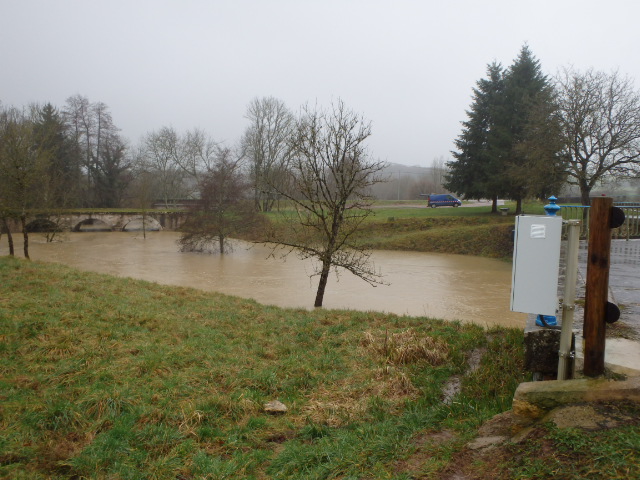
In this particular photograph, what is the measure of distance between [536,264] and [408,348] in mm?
2473

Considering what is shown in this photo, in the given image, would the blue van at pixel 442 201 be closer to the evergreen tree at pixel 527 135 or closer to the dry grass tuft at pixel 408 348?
the evergreen tree at pixel 527 135

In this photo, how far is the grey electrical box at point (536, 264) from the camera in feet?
10.6

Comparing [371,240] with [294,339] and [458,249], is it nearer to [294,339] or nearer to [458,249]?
[458,249]

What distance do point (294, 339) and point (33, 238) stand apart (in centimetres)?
3568

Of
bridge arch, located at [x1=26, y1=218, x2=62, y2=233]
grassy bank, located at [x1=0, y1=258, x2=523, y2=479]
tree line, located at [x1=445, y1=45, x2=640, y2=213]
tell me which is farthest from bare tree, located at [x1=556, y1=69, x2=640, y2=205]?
bridge arch, located at [x1=26, y1=218, x2=62, y2=233]

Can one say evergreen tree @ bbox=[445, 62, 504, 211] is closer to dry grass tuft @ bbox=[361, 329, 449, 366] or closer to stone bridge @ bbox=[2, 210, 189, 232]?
stone bridge @ bbox=[2, 210, 189, 232]

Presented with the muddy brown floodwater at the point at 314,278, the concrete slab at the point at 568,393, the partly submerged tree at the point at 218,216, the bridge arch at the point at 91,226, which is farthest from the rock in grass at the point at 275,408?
the bridge arch at the point at 91,226

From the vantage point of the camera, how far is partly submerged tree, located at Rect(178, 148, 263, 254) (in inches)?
1137

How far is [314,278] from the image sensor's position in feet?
62.5

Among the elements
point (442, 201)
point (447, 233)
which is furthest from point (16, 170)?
point (442, 201)

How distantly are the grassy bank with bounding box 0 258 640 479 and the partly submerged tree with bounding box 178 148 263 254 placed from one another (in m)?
21.3

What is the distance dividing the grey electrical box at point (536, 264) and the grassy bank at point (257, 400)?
0.85 metres

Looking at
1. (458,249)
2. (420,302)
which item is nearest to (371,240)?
(458,249)

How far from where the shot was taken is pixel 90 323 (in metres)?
6.54
